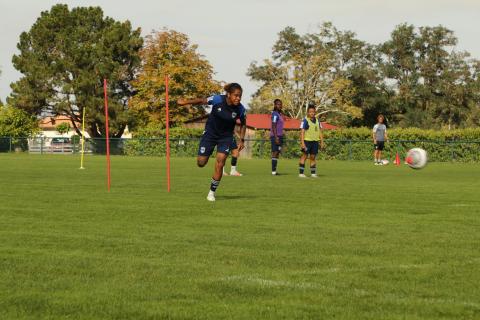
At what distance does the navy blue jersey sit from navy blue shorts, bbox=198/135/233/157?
78 mm

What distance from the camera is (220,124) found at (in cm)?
1541

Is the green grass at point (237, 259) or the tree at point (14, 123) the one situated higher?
the tree at point (14, 123)

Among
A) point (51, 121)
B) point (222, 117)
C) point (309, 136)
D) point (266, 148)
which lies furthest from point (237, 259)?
point (51, 121)

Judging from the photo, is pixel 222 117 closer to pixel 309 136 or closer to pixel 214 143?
pixel 214 143

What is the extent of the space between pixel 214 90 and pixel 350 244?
237ft

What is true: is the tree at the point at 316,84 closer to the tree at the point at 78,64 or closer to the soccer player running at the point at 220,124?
the tree at the point at 78,64

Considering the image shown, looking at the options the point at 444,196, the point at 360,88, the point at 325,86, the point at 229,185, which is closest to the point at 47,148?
the point at 325,86

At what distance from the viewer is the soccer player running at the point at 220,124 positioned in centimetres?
1492

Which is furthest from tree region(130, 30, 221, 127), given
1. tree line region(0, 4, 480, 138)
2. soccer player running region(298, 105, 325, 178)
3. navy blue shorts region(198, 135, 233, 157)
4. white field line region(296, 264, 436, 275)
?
white field line region(296, 264, 436, 275)

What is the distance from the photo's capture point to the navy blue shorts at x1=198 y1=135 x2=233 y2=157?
15.4 meters

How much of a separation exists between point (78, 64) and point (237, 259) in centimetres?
7972

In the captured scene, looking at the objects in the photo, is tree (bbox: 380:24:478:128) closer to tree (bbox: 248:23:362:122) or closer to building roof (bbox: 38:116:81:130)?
tree (bbox: 248:23:362:122)

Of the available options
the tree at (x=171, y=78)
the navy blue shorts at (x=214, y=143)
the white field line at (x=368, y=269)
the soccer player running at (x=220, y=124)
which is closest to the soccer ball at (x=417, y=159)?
the soccer player running at (x=220, y=124)

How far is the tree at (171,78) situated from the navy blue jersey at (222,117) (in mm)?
62425
